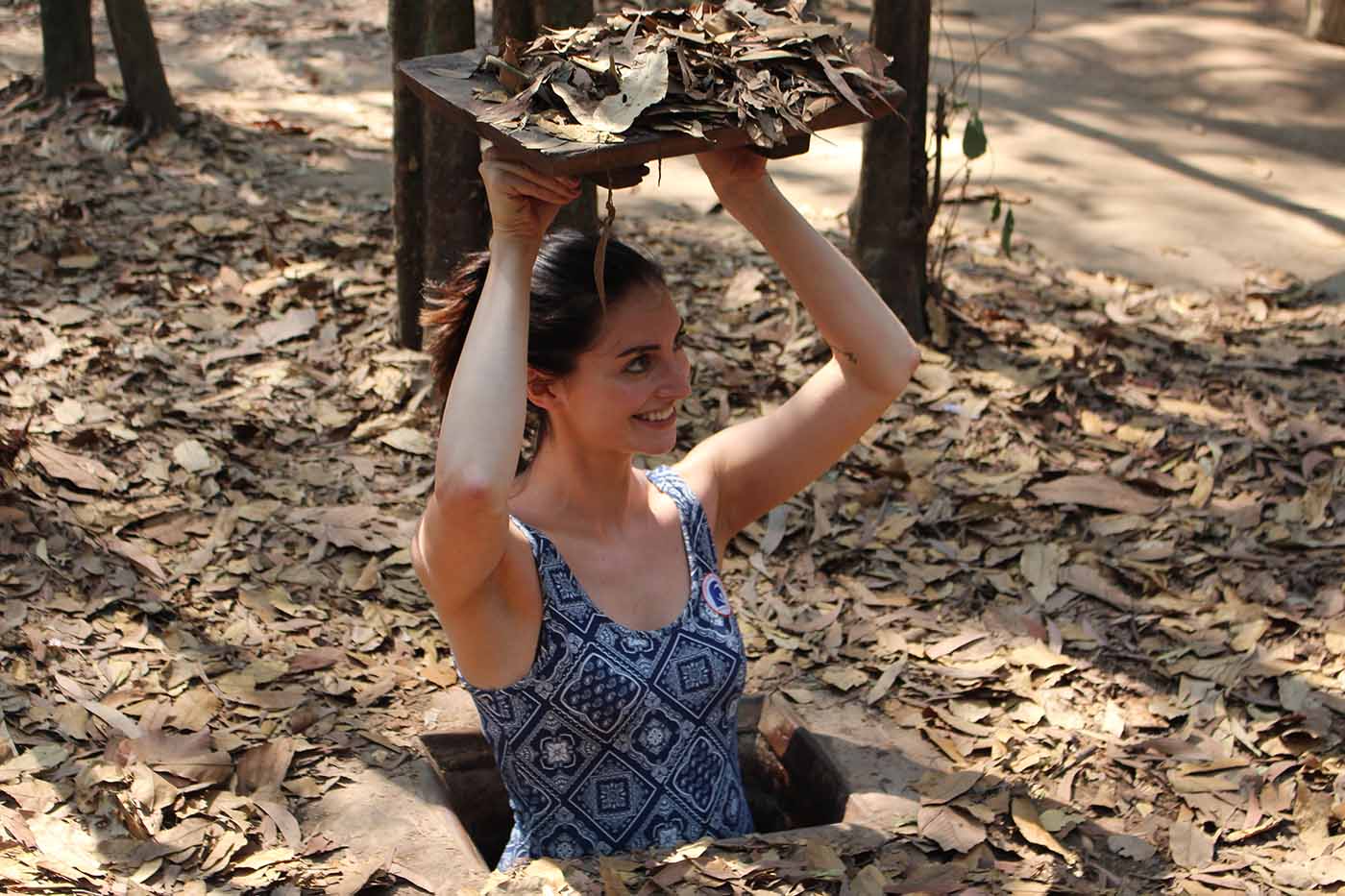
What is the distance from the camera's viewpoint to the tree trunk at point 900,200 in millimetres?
5312

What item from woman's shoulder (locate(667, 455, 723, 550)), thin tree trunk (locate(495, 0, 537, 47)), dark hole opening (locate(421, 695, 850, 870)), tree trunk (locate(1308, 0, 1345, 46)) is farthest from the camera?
tree trunk (locate(1308, 0, 1345, 46))

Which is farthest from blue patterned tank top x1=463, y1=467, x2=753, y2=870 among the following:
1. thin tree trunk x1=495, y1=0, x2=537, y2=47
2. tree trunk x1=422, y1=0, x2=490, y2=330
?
tree trunk x1=422, y1=0, x2=490, y2=330

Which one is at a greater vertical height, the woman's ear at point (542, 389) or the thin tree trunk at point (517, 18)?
the thin tree trunk at point (517, 18)

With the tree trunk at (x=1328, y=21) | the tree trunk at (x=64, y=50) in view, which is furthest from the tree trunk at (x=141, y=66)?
the tree trunk at (x=1328, y=21)

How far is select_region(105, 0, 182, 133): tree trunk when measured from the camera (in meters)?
7.14

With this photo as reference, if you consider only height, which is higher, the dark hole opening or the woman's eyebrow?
the woman's eyebrow

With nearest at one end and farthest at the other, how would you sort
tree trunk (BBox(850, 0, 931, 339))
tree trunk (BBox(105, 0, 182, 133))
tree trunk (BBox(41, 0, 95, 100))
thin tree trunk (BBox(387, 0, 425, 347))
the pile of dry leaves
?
the pile of dry leaves
thin tree trunk (BBox(387, 0, 425, 347))
tree trunk (BBox(850, 0, 931, 339))
tree trunk (BBox(105, 0, 182, 133))
tree trunk (BBox(41, 0, 95, 100))

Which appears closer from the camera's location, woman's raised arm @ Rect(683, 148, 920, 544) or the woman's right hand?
the woman's right hand

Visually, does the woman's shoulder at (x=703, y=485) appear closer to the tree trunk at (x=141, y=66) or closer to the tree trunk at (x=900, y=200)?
the tree trunk at (x=900, y=200)

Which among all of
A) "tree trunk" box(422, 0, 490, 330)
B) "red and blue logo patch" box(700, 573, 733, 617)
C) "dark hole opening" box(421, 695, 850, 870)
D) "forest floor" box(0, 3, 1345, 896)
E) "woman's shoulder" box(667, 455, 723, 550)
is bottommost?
"dark hole opening" box(421, 695, 850, 870)

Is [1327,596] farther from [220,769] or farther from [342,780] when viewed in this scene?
[220,769]

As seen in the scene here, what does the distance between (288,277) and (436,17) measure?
4.88ft

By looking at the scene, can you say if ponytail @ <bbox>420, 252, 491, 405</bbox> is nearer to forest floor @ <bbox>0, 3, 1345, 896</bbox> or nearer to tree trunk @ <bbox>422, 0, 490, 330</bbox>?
forest floor @ <bbox>0, 3, 1345, 896</bbox>

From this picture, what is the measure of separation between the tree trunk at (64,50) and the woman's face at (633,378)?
19.4 feet
